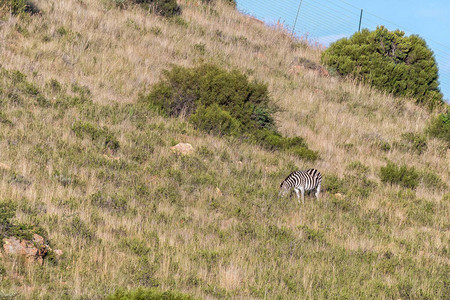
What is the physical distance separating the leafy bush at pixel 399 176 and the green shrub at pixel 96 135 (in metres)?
6.69

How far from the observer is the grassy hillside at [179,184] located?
6.63 m

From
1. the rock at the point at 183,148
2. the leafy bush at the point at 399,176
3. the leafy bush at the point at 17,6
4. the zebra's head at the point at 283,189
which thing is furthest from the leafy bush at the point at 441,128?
the leafy bush at the point at 17,6

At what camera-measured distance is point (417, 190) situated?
43.7 ft

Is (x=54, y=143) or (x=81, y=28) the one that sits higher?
(x=81, y=28)

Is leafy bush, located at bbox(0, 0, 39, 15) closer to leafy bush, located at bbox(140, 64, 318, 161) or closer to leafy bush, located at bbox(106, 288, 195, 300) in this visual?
leafy bush, located at bbox(140, 64, 318, 161)

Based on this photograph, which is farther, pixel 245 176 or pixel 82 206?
pixel 245 176

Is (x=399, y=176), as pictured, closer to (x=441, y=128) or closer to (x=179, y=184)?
(x=441, y=128)

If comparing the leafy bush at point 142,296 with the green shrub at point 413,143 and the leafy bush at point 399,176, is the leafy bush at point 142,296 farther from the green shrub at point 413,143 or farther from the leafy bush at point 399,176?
the green shrub at point 413,143

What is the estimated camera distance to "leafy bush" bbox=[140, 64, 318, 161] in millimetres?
13570

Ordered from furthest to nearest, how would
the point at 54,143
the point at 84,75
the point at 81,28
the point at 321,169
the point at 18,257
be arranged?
the point at 81,28, the point at 84,75, the point at 321,169, the point at 54,143, the point at 18,257

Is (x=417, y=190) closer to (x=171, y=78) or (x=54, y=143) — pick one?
(x=171, y=78)

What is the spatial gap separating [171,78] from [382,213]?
6705mm

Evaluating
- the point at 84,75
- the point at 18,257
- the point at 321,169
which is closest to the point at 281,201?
the point at 321,169

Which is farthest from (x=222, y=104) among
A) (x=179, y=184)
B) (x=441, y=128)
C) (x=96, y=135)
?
(x=441, y=128)
